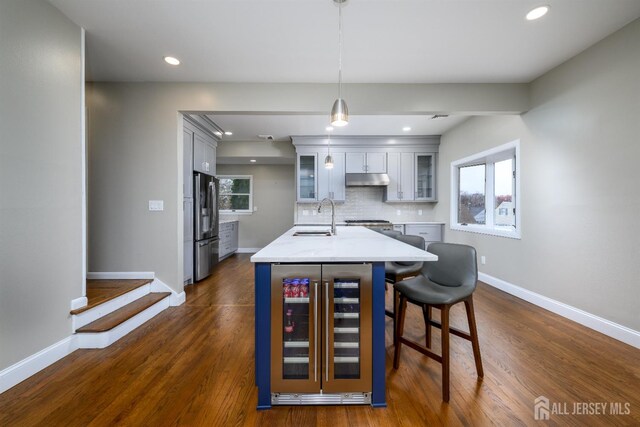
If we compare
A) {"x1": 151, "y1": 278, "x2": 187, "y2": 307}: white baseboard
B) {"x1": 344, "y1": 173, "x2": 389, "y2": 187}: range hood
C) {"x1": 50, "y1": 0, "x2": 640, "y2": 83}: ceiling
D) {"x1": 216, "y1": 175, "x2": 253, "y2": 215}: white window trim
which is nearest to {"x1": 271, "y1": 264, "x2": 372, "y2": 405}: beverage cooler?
{"x1": 50, "y1": 0, "x2": 640, "y2": 83}: ceiling

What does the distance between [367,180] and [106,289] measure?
4144 mm

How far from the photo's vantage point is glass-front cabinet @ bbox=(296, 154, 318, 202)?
17.0ft

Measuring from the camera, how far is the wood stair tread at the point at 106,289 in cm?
227

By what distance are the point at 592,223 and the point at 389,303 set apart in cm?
206

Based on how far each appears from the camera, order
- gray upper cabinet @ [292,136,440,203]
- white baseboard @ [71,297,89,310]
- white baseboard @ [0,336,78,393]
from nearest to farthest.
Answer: white baseboard @ [0,336,78,393] < white baseboard @ [71,297,89,310] < gray upper cabinet @ [292,136,440,203]

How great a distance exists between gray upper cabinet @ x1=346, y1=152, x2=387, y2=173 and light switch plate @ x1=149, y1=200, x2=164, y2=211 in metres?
3.35

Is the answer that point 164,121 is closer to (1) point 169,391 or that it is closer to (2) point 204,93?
(2) point 204,93

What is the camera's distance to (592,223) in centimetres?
238

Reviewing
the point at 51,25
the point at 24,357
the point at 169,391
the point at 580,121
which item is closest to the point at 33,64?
the point at 51,25

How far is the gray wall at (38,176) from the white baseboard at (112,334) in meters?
0.13

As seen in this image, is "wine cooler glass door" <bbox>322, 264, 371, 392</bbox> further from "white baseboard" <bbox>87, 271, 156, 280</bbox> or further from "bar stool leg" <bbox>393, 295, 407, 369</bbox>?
"white baseboard" <bbox>87, 271, 156, 280</bbox>

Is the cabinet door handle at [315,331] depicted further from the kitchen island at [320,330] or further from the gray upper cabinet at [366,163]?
the gray upper cabinet at [366,163]

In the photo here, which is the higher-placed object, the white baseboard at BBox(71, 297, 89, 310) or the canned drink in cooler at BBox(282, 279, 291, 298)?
the canned drink in cooler at BBox(282, 279, 291, 298)

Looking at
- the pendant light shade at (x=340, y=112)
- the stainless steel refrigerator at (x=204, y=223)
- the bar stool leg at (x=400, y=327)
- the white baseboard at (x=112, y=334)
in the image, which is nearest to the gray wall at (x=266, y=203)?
the stainless steel refrigerator at (x=204, y=223)
